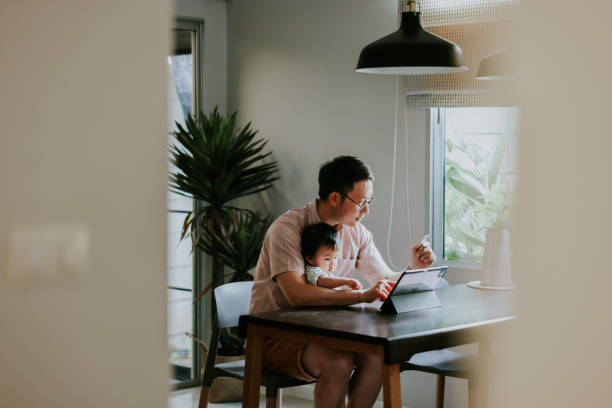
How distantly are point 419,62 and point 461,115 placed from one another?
1357mm

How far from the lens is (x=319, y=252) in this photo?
312 centimetres

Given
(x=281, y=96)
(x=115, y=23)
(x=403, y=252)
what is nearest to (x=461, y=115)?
(x=403, y=252)

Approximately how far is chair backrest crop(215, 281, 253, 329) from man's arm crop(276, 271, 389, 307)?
0.38 m

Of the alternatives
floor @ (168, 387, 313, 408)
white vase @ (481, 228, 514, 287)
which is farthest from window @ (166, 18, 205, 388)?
white vase @ (481, 228, 514, 287)

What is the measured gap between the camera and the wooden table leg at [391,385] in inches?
97.0

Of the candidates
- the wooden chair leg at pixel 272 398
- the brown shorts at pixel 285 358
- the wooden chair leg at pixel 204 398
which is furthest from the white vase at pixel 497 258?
the wooden chair leg at pixel 204 398

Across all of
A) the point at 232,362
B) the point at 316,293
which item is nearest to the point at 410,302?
the point at 316,293

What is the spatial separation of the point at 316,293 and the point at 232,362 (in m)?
0.54

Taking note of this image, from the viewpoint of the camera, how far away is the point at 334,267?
327 cm

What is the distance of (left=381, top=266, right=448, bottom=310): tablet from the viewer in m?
2.83

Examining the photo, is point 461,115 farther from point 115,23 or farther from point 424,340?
point 115,23

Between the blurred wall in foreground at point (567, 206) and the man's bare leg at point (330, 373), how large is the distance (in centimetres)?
142

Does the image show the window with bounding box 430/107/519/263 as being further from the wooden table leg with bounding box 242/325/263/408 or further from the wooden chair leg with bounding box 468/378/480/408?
the wooden table leg with bounding box 242/325/263/408

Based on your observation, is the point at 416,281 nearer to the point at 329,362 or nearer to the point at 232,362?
the point at 329,362
